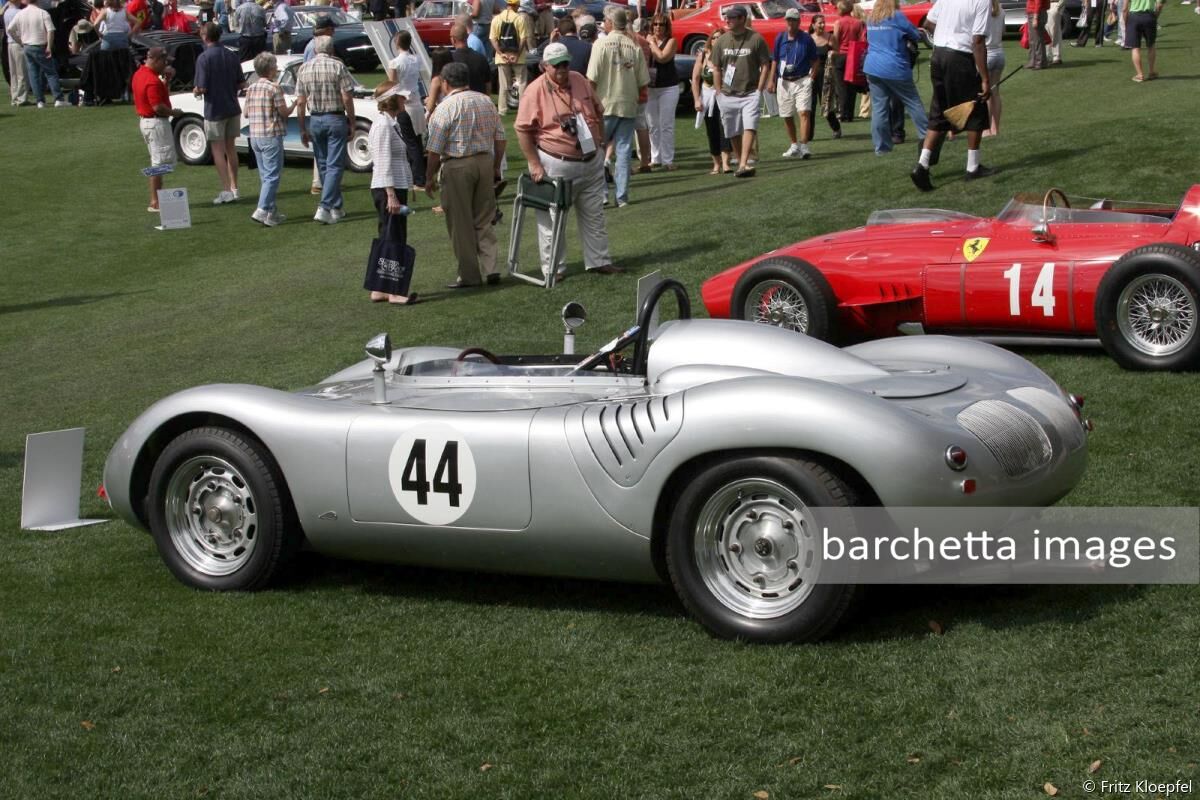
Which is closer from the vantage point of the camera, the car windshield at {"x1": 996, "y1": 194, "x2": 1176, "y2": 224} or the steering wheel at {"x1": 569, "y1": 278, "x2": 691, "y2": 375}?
the steering wheel at {"x1": 569, "y1": 278, "x2": 691, "y2": 375}

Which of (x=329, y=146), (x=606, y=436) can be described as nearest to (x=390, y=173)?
(x=329, y=146)

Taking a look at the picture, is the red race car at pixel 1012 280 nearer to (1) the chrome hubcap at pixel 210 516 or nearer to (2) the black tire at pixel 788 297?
(2) the black tire at pixel 788 297

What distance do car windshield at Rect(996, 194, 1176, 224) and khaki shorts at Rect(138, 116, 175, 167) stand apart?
11.6 m

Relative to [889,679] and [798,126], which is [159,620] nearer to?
[889,679]

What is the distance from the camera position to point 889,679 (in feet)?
14.7

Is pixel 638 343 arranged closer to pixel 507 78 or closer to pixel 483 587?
pixel 483 587

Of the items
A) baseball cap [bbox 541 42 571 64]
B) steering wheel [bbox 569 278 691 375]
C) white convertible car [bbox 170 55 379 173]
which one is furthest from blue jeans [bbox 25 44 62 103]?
steering wheel [bbox 569 278 691 375]

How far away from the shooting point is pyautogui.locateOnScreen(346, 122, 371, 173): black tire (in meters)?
19.6

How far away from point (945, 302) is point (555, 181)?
13.6 feet

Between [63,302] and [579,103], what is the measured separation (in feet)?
19.0

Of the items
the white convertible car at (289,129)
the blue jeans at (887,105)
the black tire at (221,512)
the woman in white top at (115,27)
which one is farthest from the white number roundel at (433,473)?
the woman in white top at (115,27)

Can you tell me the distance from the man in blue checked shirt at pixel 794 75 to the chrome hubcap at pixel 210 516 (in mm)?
12774

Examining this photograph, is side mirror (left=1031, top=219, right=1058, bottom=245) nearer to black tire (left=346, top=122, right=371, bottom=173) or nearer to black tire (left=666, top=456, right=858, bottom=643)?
black tire (left=666, top=456, right=858, bottom=643)

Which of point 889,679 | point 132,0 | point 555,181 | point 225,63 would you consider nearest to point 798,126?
point 225,63
